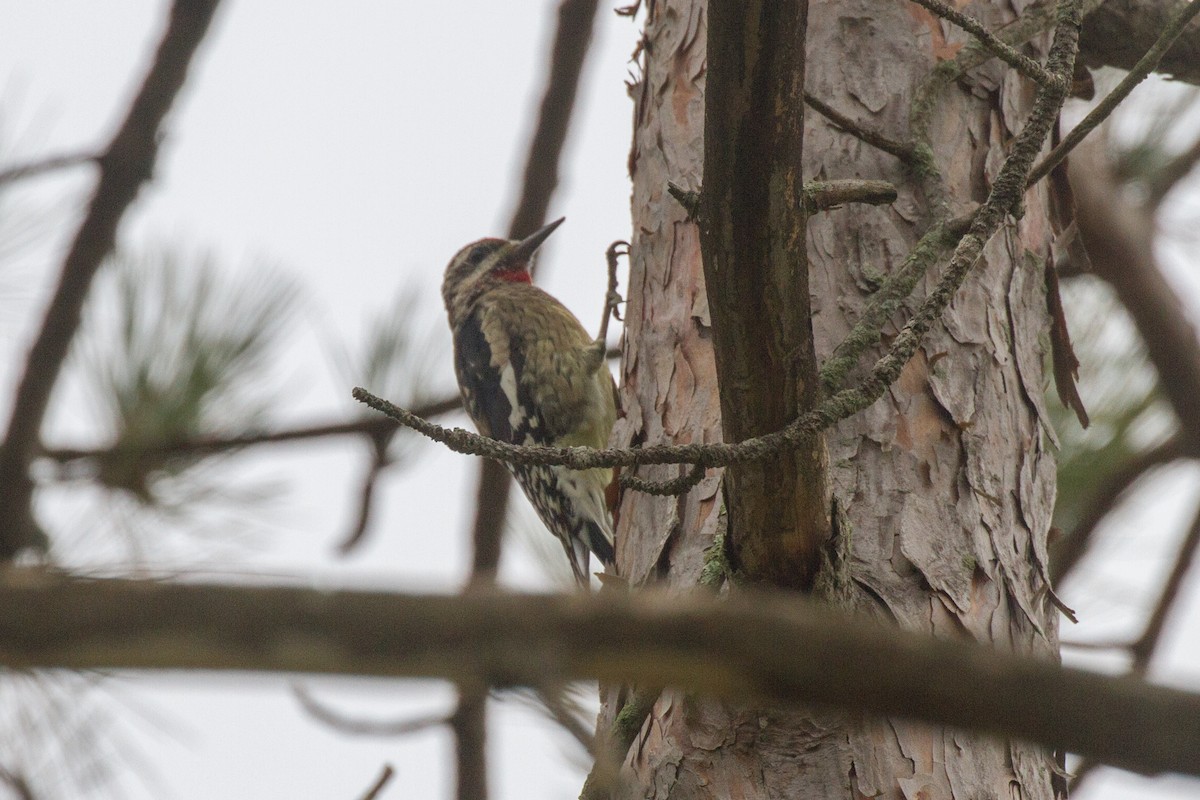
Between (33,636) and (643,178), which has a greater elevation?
(643,178)

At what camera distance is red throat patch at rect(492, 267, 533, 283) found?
4.87 metres

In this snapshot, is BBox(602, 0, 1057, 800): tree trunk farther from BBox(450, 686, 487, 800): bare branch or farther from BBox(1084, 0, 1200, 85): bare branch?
BBox(450, 686, 487, 800): bare branch

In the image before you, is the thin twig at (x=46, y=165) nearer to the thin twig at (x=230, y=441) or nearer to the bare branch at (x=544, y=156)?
the thin twig at (x=230, y=441)

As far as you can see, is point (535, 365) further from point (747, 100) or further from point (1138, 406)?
point (747, 100)

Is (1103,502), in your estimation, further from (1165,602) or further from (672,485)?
(672,485)

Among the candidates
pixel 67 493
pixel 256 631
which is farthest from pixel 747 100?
pixel 67 493

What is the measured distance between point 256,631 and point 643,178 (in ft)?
6.67

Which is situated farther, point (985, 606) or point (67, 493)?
point (67, 493)

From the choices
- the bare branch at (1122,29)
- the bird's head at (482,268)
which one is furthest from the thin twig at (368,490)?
the bare branch at (1122,29)

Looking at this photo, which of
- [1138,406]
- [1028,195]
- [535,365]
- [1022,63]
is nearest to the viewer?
[1022,63]

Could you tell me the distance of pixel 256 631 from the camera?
0.71m

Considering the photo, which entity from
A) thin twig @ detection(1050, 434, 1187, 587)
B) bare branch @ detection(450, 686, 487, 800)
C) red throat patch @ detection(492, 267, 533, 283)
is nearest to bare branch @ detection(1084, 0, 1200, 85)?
thin twig @ detection(1050, 434, 1187, 587)

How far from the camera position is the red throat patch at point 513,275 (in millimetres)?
4867

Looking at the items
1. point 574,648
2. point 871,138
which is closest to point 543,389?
point 871,138
